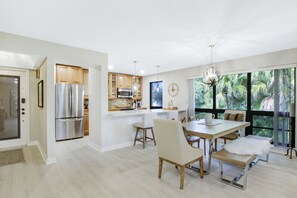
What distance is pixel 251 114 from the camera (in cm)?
432

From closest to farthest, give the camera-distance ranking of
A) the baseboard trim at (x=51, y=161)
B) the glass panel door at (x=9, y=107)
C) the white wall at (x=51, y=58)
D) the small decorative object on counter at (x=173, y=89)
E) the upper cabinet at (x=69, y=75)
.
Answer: the white wall at (x=51, y=58), the baseboard trim at (x=51, y=161), the glass panel door at (x=9, y=107), the upper cabinet at (x=69, y=75), the small decorative object on counter at (x=173, y=89)

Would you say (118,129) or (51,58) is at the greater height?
(51,58)

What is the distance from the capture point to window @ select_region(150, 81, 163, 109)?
689 centimetres

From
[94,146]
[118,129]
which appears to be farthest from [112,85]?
[94,146]

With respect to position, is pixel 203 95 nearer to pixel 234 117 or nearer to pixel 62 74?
pixel 234 117

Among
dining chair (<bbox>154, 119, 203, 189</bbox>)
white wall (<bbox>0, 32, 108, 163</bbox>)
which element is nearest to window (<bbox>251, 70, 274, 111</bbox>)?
dining chair (<bbox>154, 119, 203, 189</bbox>)

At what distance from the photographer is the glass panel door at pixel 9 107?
4.23 metres

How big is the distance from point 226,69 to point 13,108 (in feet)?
19.9

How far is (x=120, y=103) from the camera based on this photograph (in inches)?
283

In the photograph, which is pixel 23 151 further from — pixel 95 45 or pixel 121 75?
pixel 121 75

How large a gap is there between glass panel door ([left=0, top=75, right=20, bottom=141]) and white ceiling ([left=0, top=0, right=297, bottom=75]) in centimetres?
231

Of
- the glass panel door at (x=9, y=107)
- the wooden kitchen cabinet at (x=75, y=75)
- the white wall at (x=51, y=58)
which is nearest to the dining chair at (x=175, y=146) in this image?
the white wall at (x=51, y=58)

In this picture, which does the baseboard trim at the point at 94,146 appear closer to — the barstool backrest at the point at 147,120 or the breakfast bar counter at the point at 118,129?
the breakfast bar counter at the point at 118,129

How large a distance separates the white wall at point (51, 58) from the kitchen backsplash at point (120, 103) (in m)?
2.94
